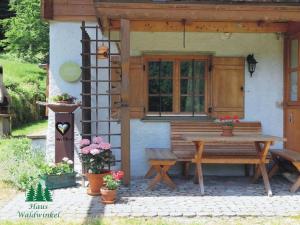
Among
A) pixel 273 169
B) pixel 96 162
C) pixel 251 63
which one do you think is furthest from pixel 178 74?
pixel 96 162

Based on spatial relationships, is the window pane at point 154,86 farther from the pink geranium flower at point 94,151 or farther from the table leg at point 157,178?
the pink geranium flower at point 94,151

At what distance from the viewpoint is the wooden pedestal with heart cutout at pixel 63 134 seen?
7391 mm

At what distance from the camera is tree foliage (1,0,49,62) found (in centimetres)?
3064

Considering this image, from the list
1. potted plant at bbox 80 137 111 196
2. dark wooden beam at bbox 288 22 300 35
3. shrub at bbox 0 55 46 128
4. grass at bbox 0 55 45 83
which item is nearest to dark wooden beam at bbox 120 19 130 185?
potted plant at bbox 80 137 111 196

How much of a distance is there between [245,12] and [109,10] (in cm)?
204

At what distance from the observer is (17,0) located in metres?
33.1

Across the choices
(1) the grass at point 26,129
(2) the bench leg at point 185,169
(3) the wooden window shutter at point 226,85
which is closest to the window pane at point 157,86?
(3) the wooden window shutter at point 226,85

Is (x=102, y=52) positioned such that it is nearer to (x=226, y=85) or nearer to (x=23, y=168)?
(x=23, y=168)

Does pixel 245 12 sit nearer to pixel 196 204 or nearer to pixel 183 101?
pixel 183 101

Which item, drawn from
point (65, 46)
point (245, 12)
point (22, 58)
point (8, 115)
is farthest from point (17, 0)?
point (245, 12)

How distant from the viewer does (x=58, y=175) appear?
693cm

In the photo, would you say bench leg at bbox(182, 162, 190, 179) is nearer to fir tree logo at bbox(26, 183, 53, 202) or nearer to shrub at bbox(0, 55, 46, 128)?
fir tree logo at bbox(26, 183, 53, 202)

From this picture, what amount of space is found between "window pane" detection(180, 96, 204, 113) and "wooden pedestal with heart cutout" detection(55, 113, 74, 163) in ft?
7.30

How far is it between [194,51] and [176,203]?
3391 millimetres
